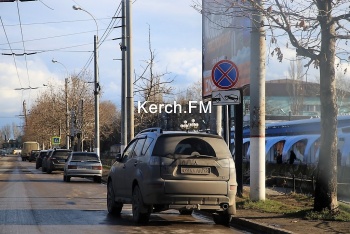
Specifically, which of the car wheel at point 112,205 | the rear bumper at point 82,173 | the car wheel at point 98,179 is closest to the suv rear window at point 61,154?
the car wheel at point 98,179

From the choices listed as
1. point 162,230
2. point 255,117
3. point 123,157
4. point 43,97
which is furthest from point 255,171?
point 43,97

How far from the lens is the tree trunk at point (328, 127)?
12195 millimetres

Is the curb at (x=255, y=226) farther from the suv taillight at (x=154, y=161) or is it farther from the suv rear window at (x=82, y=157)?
the suv rear window at (x=82, y=157)

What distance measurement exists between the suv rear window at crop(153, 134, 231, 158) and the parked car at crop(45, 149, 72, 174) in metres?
27.7

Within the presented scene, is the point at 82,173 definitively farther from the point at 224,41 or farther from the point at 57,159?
the point at 224,41

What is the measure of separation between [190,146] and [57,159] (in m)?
28.6

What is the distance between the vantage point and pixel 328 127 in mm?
12234

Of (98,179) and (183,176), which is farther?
(98,179)

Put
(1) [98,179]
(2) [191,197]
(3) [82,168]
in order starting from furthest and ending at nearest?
(1) [98,179]
(3) [82,168]
(2) [191,197]

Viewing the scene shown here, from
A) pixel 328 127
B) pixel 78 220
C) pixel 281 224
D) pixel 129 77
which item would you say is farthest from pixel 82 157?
pixel 281 224

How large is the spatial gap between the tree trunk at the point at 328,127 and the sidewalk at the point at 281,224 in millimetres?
703

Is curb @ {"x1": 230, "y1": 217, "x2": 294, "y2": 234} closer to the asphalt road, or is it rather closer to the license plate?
the asphalt road

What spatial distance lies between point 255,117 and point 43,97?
70.6m

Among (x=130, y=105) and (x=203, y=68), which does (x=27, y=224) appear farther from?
(x=130, y=105)
